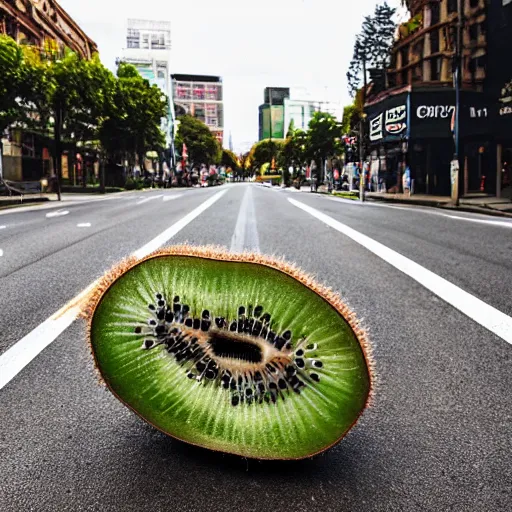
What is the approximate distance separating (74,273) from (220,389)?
450 centimetres

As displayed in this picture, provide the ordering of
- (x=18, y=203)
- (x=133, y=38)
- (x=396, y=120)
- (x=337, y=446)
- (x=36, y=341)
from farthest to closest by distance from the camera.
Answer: (x=133, y=38) < (x=396, y=120) < (x=18, y=203) < (x=36, y=341) < (x=337, y=446)

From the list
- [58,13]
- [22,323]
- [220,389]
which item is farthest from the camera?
[58,13]

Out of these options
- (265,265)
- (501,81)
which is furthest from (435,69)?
(265,265)

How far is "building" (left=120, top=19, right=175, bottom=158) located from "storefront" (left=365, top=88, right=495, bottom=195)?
2087 inches

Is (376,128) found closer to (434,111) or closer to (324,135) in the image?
(434,111)

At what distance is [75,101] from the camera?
3591 centimetres

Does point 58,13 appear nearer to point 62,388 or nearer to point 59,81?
point 59,81

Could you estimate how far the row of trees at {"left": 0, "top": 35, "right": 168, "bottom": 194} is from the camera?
84.2 ft

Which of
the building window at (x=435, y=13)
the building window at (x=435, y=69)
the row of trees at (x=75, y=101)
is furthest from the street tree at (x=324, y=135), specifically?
the building window at (x=435, y=13)

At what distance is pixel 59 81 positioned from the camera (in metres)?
34.6

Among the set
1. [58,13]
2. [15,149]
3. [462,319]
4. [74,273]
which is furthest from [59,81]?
[462,319]

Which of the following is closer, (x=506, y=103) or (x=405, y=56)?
(x=506, y=103)

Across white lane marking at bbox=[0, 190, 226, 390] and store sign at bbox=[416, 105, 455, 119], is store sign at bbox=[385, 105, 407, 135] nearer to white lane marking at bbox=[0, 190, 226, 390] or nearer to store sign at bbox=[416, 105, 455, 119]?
store sign at bbox=[416, 105, 455, 119]

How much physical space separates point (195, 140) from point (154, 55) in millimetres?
24477
